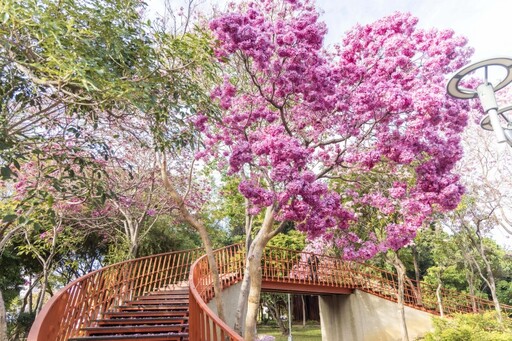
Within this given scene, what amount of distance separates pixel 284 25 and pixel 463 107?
3.62m

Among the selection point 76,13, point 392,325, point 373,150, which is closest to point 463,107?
point 373,150

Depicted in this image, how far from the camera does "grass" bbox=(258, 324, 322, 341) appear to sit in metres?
19.7

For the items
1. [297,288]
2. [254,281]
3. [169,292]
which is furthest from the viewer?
[297,288]

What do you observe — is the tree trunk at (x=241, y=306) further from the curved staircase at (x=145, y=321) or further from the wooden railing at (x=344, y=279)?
the wooden railing at (x=344, y=279)

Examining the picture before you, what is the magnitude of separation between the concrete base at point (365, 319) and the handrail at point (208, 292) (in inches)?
210

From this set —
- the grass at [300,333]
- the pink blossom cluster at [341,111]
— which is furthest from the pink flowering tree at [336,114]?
the grass at [300,333]

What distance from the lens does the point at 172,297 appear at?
26.7ft

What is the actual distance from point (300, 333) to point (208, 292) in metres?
16.3

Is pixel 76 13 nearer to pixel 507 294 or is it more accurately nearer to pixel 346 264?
pixel 346 264

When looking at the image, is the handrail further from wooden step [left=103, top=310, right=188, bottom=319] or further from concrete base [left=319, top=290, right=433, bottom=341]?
concrete base [left=319, top=290, right=433, bottom=341]

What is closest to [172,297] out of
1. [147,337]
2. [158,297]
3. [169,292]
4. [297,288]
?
[158,297]

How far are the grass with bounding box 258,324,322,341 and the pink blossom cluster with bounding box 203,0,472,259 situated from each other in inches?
585

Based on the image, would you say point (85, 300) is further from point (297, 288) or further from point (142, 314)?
point (297, 288)

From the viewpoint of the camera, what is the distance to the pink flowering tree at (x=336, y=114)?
5.60m
